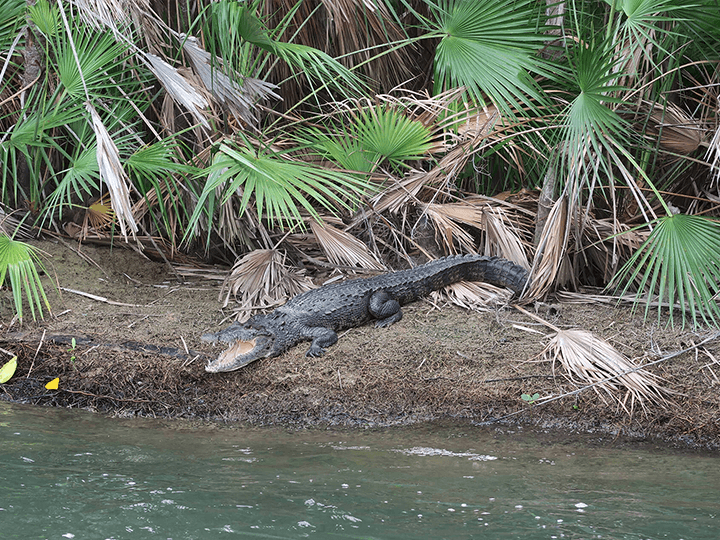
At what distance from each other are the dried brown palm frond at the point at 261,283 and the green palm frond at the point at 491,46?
2.04 metres

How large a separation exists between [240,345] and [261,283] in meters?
1.03

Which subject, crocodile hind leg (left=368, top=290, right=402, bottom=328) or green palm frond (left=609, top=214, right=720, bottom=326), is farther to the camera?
crocodile hind leg (left=368, top=290, right=402, bottom=328)

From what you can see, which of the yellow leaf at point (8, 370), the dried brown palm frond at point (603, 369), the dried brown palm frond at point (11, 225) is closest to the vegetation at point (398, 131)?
the dried brown palm frond at point (11, 225)

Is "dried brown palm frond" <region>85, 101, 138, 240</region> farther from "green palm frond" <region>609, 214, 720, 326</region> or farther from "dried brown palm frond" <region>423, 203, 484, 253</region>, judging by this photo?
"green palm frond" <region>609, 214, 720, 326</region>

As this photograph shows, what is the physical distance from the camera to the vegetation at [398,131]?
4.41 metres

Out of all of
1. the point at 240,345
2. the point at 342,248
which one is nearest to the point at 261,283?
the point at 342,248

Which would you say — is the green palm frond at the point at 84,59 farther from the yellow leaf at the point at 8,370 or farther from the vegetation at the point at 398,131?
the yellow leaf at the point at 8,370

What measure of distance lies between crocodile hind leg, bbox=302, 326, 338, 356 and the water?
0.97 metres

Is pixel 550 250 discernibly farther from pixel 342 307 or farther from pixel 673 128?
pixel 342 307

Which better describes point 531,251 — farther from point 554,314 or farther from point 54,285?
point 54,285

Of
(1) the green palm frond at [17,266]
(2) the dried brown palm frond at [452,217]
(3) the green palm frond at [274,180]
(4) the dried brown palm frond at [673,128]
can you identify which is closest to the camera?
(3) the green palm frond at [274,180]

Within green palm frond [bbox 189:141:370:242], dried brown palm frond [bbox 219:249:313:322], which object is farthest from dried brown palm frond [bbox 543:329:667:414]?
dried brown palm frond [bbox 219:249:313:322]

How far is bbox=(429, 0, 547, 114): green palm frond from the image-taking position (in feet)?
14.6

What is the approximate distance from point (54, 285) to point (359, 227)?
102 inches
